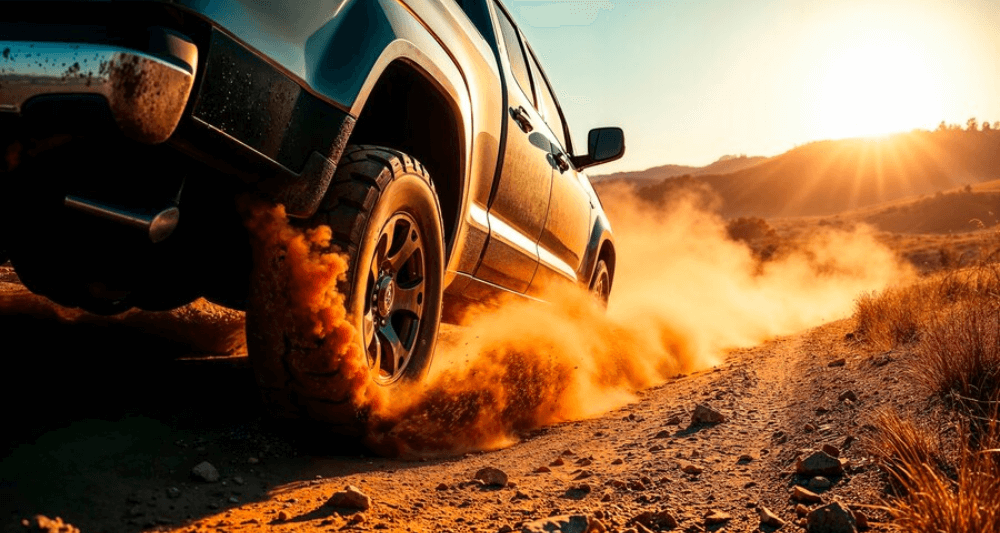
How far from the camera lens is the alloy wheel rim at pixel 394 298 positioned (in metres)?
2.75

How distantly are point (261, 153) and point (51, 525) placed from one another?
0.99 metres

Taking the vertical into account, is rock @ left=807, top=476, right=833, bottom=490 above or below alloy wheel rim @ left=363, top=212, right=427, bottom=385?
below

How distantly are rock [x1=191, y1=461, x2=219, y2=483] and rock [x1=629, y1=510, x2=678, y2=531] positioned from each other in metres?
1.18

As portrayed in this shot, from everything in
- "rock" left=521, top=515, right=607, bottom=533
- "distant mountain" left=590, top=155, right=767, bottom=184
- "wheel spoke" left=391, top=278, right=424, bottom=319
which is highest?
"distant mountain" left=590, top=155, right=767, bottom=184

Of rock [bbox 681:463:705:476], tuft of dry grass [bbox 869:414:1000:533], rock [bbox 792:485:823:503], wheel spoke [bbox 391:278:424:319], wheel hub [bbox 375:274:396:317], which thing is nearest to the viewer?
tuft of dry grass [bbox 869:414:1000:533]

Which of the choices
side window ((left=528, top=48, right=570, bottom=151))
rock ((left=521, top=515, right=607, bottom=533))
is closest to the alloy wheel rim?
rock ((left=521, top=515, right=607, bottom=533))

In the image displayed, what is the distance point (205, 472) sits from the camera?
2230 millimetres

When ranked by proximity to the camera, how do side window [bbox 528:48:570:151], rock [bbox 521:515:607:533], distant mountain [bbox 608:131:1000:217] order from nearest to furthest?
rock [bbox 521:515:607:533]
side window [bbox 528:48:570:151]
distant mountain [bbox 608:131:1000:217]

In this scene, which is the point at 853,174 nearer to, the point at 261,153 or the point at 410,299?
the point at 410,299

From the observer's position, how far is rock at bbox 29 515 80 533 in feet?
5.43

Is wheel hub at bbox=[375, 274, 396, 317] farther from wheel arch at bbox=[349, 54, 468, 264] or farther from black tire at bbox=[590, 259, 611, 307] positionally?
black tire at bbox=[590, 259, 611, 307]

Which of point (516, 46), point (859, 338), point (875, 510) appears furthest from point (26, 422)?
point (859, 338)

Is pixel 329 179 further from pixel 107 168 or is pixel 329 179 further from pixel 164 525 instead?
pixel 164 525

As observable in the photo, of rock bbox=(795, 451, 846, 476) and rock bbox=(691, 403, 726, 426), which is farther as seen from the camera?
rock bbox=(691, 403, 726, 426)
